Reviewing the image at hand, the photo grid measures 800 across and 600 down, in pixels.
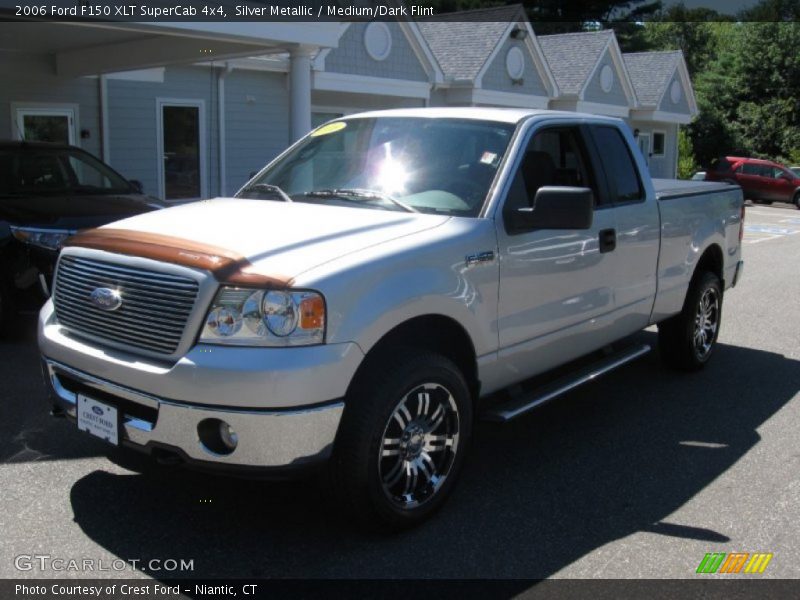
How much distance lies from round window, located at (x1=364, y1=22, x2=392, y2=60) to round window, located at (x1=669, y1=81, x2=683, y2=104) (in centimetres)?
1952

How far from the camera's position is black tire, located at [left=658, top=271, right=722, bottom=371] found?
22.0 feet

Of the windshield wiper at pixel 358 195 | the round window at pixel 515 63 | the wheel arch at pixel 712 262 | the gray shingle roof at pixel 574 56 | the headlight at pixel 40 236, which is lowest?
the wheel arch at pixel 712 262

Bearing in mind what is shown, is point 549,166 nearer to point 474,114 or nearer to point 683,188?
point 474,114

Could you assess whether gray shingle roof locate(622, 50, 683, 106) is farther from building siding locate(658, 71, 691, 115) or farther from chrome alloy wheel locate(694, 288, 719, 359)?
chrome alloy wheel locate(694, 288, 719, 359)

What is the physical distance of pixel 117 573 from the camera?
3.54 metres

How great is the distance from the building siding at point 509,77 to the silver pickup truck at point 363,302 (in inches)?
759

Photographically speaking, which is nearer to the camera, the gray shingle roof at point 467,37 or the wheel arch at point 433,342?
the wheel arch at point 433,342

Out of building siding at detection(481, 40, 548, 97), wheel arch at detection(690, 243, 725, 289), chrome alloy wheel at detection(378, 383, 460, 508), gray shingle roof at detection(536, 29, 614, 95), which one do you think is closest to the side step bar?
chrome alloy wheel at detection(378, 383, 460, 508)

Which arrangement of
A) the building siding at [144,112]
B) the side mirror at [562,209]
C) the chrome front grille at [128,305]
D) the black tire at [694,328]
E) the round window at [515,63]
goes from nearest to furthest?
the chrome front grille at [128,305] → the side mirror at [562,209] → the black tire at [694,328] → the building siding at [144,112] → the round window at [515,63]

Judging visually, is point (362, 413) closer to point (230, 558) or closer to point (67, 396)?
point (230, 558)

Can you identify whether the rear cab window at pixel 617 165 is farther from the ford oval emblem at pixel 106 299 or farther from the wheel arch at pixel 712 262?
the ford oval emblem at pixel 106 299

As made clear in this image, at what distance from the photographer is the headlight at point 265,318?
343 centimetres

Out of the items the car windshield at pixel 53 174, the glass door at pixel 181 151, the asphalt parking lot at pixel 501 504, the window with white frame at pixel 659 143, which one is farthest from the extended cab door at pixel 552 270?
the window with white frame at pixel 659 143

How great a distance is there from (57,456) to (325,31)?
7.71 metres
